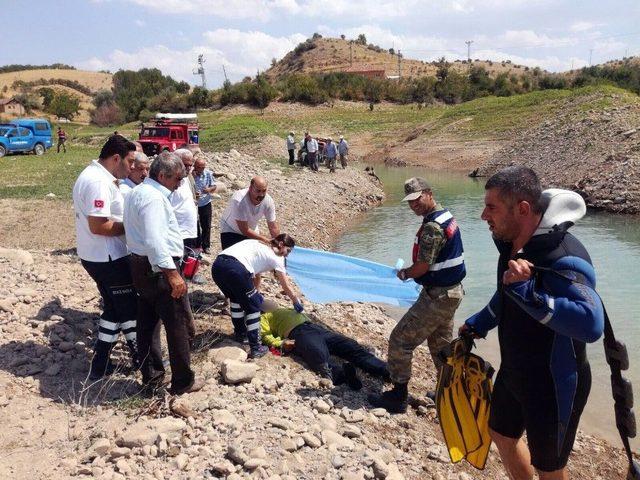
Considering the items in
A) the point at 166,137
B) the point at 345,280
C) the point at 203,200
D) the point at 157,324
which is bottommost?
the point at 345,280

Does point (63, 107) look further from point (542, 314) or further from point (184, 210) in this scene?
point (542, 314)

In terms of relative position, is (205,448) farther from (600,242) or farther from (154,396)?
(600,242)

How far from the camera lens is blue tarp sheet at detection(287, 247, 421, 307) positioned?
666 cm

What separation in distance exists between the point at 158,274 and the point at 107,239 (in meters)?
0.71

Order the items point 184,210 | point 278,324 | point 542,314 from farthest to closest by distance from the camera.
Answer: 1. point 184,210
2. point 278,324
3. point 542,314

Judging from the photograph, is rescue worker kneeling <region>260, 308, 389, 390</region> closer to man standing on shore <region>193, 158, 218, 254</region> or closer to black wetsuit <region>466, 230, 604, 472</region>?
black wetsuit <region>466, 230, 604, 472</region>

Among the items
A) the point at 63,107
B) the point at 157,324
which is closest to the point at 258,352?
the point at 157,324

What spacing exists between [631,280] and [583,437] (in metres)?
6.35

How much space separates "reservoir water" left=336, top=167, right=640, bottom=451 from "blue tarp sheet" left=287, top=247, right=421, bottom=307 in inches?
58.9

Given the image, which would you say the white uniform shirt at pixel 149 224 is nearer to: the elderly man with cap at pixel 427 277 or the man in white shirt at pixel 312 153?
the elderly man with cap at pixel 427 277

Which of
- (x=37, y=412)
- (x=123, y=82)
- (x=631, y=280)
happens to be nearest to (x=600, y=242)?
(x=631, y=280)

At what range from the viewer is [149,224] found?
3.98 metres

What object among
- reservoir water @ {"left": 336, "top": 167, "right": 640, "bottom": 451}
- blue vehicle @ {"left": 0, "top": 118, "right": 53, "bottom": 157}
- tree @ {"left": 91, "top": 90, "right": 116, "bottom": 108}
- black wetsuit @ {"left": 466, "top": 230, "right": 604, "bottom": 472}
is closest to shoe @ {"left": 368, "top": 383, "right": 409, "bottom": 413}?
black wetsuit @ {"left": 466, "top": 230, "right": 604, "bottom": 472}

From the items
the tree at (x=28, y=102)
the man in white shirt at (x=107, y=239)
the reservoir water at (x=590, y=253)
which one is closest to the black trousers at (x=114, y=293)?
the man in white shirt at (x=107, y=239)
